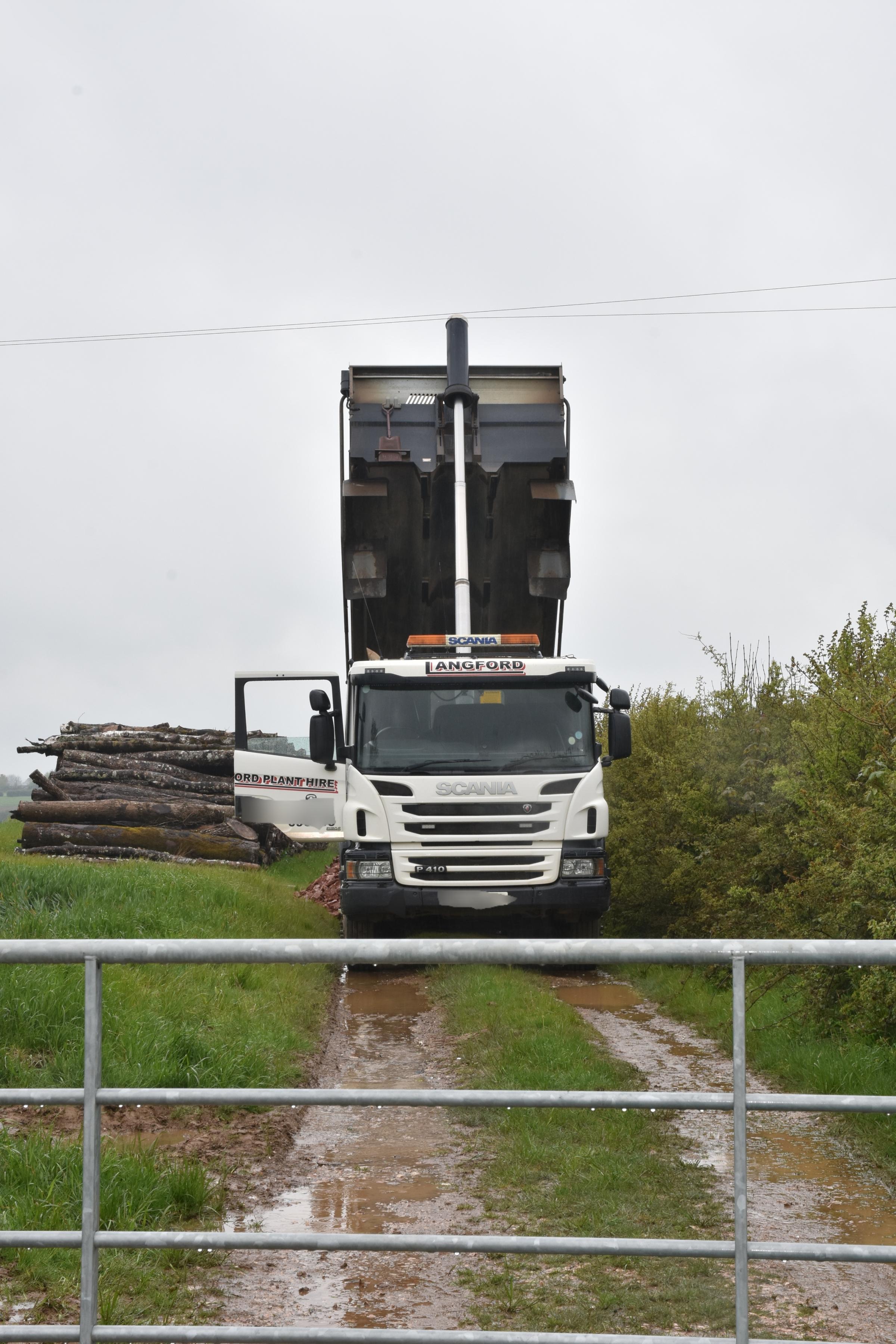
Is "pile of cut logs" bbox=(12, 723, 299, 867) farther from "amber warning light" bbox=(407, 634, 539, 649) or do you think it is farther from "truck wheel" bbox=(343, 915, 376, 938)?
"amber warning light" bbox=(407, 634, 539, 649)

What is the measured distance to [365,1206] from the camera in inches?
197

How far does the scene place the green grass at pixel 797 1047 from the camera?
6227 mm

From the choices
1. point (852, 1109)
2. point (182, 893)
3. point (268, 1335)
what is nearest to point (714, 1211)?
point (852, 1109)

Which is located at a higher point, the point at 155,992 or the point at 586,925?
the point at 155,992

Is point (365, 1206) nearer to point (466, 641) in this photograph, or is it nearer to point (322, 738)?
point (322, 738)

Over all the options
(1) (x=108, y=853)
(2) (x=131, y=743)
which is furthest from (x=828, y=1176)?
(2) (x=131, y=743)

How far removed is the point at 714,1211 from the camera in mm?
4875

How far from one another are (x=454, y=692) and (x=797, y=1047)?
494 cm

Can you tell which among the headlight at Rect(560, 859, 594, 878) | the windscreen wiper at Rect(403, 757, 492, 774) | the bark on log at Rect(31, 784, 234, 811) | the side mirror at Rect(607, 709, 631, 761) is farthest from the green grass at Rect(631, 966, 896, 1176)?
the bark on log at Rect(31, 784, 234, 811)

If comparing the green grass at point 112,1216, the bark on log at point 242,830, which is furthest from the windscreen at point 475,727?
the bark on log at point 242,830

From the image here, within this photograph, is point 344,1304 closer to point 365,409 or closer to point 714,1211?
point 714,1211

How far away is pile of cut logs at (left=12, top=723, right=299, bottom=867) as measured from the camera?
17172 millimetres

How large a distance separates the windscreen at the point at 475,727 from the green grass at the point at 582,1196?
3493 millimetres

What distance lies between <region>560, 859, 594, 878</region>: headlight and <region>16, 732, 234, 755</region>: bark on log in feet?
36.3
